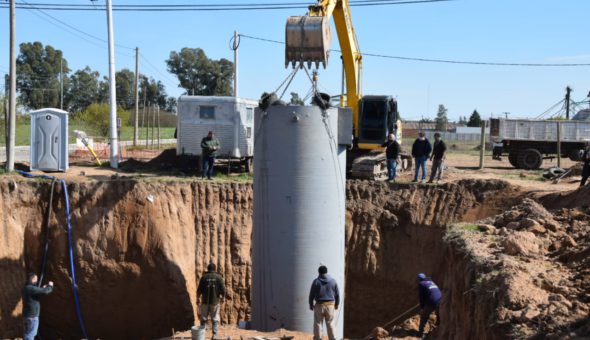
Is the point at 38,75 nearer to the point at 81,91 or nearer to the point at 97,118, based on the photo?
the point at 81,91

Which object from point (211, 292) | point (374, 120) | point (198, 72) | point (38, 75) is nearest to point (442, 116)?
point (198, 72)

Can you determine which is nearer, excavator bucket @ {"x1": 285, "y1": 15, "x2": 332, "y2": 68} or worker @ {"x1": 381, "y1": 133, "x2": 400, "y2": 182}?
excavator bucket @ {"x1": 285, "y1": 15, "x2": 332, "y2": 68}

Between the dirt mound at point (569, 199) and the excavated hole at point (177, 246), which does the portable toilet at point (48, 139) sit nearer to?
the excavated hole at point (177, 246)

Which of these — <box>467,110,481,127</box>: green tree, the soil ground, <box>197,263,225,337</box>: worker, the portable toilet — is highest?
<box>467,110,481,127</box>: green tree

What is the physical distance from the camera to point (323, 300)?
12.1 meters

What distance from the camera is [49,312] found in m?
17.8

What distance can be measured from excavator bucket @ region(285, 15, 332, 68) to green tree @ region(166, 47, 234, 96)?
61373mm

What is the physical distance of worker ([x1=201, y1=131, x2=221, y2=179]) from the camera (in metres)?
19.5

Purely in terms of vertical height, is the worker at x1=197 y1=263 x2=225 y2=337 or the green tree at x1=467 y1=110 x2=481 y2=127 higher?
the green tree at x1=467 y1=110 x2=481 y2=127

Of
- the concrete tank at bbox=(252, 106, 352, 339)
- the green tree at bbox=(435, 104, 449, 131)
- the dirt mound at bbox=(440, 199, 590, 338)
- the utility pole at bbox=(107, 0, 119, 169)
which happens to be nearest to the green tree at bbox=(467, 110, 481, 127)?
the green tree at bbox=(435, 104, 449, 131)

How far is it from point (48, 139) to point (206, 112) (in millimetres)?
5274

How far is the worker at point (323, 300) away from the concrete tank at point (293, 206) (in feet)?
3.50

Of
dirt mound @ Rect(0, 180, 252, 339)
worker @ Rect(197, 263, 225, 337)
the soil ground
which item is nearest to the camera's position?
worker @ Rect(197, 263, 225, 337)

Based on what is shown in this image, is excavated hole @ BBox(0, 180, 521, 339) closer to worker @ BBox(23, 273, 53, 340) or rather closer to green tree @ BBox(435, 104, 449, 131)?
worker @ BBox(23, 273, 53, 340)
